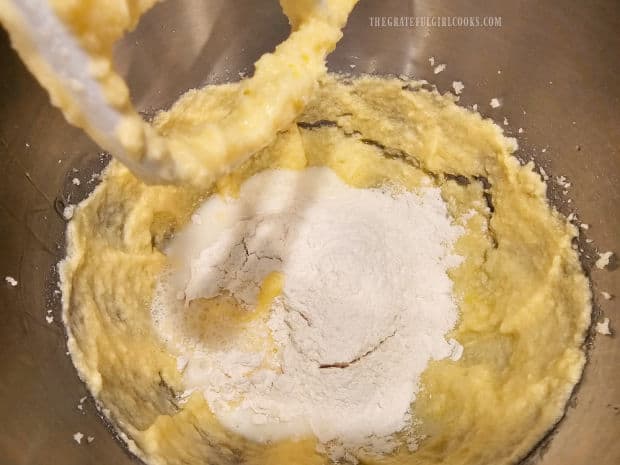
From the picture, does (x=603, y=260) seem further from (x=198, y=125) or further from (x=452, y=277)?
(x=198, y=125)

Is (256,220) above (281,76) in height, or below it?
below

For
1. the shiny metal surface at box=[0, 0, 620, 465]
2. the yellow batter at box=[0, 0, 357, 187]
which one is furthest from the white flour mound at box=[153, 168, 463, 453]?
the yellow batter at box=[0, 0, 357, 187]

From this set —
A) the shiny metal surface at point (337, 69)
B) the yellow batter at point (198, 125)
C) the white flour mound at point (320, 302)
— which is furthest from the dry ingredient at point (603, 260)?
the yellow batter at point (198, 125)

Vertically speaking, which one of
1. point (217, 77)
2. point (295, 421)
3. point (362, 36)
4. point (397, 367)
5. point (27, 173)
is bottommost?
point (295, 421)

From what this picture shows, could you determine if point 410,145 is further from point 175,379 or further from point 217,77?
point 175,379

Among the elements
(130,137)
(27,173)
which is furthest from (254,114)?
(27,173)

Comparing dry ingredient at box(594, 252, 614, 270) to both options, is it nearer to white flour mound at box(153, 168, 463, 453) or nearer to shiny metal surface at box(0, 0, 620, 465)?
shiny metal surface at box(0, 0, 620, 465)

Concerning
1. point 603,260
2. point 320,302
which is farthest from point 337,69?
point 603,260
